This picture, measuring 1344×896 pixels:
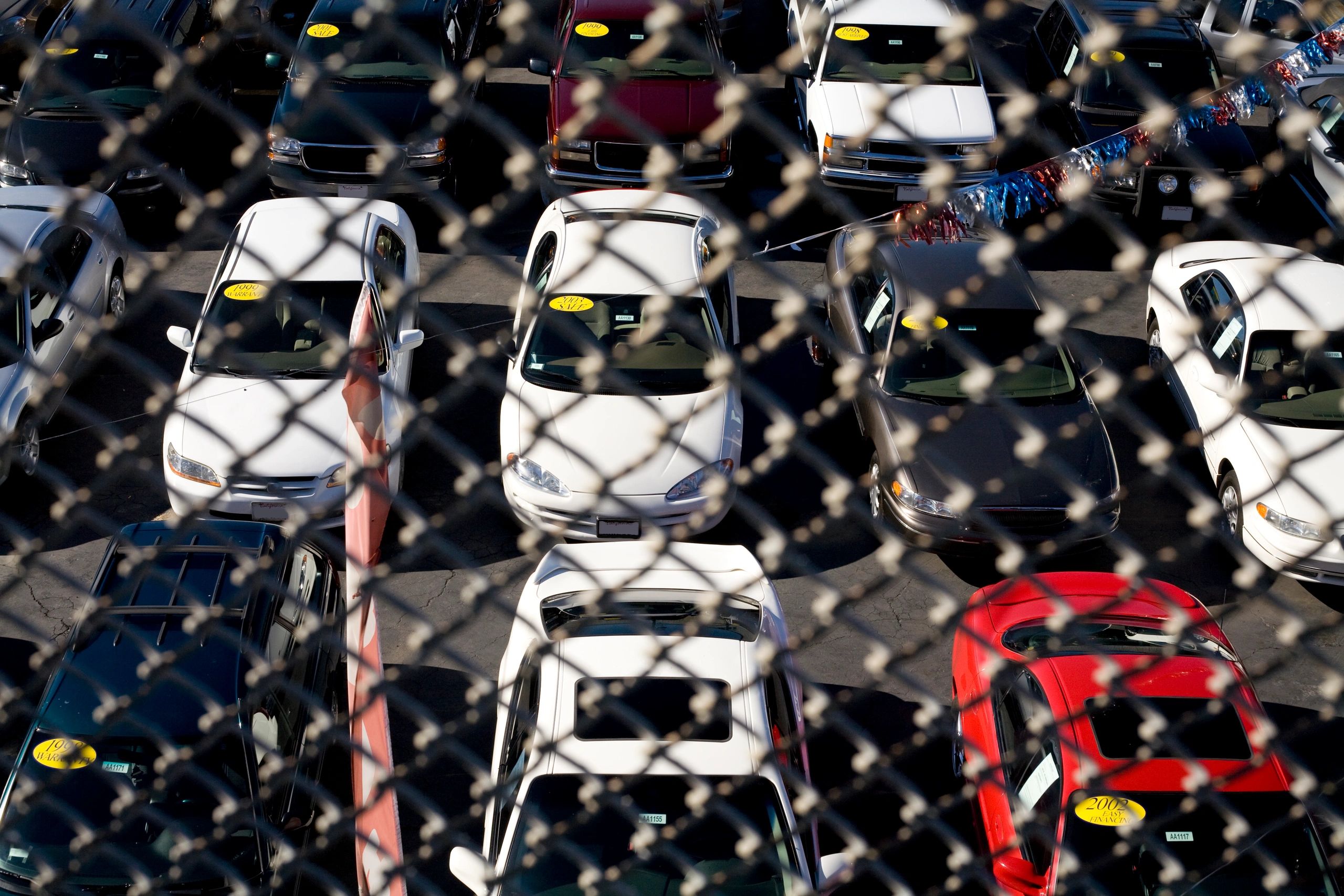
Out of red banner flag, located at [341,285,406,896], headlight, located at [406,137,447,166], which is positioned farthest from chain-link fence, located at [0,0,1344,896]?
headlight, located at [406,137,447,166]

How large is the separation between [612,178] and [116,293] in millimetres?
4789

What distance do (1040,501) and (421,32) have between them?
355 inches

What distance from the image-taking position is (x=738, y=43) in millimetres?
17312

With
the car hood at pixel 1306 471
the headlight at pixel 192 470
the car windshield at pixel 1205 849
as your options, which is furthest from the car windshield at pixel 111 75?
the car windshield at pixel 1205 849

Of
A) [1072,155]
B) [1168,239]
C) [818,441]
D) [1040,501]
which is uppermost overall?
[1168,239]

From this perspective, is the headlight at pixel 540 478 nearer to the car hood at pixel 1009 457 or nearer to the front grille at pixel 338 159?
the car hood at pixel 1009 457

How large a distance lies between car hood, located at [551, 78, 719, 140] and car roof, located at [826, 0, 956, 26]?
195 cm

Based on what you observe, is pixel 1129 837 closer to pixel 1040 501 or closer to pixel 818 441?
pixel 1040 501

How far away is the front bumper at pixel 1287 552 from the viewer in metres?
8.21

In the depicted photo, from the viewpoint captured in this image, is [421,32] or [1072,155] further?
[421,32]

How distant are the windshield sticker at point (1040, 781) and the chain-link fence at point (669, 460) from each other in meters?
0.07

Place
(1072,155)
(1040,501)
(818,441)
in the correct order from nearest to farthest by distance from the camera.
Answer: (1072,155) < (1040,501) < (818,441)

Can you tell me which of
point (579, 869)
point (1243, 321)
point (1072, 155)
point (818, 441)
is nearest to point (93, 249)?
point (818, 441)

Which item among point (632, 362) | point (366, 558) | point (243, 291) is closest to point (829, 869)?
point (366, 558)
